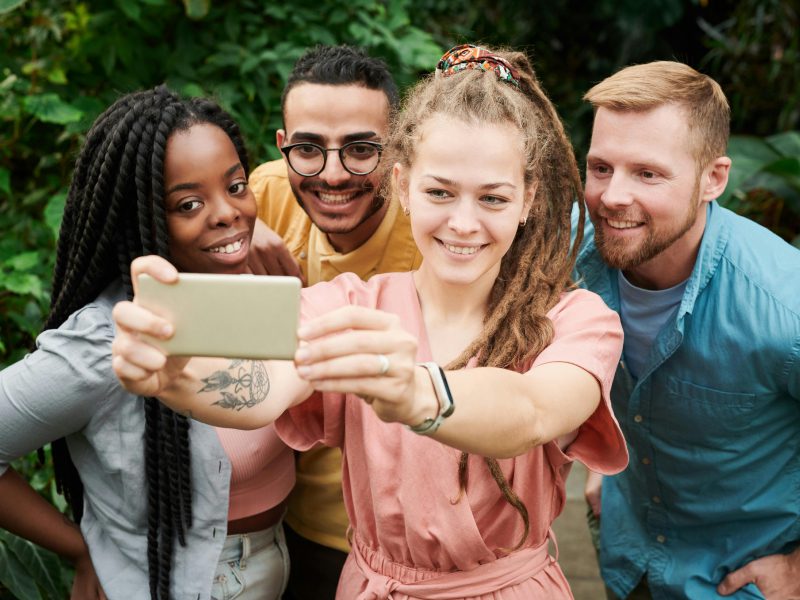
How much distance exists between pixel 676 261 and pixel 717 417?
1.40 ft

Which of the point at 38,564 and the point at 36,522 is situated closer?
the point at 36,522

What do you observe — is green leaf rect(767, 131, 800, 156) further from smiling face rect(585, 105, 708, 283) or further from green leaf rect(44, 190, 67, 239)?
green leaf rect(44, 190, 67, 239)

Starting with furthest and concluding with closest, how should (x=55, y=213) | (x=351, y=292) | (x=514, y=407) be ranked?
(x=55, y=213) < (x=351, y=292) < (x=514, y=407)

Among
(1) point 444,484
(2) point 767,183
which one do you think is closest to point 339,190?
(1) point 444,484

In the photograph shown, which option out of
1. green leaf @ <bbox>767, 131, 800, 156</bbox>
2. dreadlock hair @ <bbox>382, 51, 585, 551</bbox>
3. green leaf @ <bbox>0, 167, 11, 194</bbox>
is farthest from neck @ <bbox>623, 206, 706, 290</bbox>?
green leaf @ <bbox>767, 131, 800, 156</bbox>

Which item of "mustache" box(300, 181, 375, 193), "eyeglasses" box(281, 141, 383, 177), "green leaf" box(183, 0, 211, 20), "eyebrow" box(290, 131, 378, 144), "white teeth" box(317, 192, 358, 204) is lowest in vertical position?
"white teeth" box(317, 192, 358, 204)

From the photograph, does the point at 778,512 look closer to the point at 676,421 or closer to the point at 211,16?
the point at 676,421

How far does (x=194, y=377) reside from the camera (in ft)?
4.69

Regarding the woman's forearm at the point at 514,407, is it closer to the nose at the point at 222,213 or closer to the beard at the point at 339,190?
the nose at the point at 222,213

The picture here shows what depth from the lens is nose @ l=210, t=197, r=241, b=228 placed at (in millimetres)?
2021

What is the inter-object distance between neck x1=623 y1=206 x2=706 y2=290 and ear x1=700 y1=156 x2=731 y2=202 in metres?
0.04

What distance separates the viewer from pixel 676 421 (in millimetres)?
2441

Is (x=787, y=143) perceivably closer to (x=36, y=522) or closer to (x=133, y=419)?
(x=133, y=419)

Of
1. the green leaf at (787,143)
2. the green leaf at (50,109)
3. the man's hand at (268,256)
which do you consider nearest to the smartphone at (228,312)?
the man's hand at (268,256)
